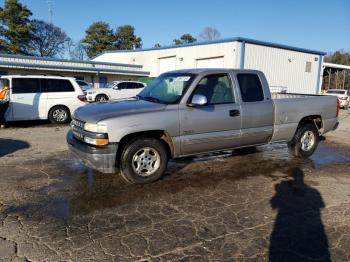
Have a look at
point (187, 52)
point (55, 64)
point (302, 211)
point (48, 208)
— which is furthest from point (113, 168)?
point (55, 64)

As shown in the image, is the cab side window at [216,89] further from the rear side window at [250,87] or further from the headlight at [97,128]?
the headlight at [97,128]

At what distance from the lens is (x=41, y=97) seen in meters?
11.8

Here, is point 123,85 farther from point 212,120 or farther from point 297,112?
point 212,120

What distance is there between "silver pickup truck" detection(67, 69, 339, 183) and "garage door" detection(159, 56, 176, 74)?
23.5 meters

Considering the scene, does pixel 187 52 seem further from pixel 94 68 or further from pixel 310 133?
pixel 310 133

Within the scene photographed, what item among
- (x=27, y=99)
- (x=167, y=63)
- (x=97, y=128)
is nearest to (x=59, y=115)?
(x=27, y=99)

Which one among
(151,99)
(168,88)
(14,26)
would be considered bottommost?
(151,99)

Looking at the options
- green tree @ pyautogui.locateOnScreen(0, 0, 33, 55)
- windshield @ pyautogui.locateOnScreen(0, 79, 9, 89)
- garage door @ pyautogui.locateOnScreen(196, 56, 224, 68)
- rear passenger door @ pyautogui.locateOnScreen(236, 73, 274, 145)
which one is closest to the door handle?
rear passenger door @ pyautogui.locateOnScreen(236, 73, 274, 145)

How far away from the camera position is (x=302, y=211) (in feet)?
14.5

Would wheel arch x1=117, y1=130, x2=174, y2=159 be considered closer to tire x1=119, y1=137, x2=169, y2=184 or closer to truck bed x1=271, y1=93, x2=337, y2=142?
tire x1=119, y1=137, x2=169, y2=184

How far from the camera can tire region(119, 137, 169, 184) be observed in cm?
512

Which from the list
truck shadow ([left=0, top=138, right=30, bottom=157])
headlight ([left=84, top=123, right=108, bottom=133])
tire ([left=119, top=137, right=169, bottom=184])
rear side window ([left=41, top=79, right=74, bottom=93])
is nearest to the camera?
headlight ([left=84, top=123, right=108, bottom=133])

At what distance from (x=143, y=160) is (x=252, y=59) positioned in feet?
67.9

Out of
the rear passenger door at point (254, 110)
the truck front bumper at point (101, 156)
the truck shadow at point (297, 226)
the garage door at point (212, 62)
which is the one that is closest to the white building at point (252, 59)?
the garage door at point (212, 62)
